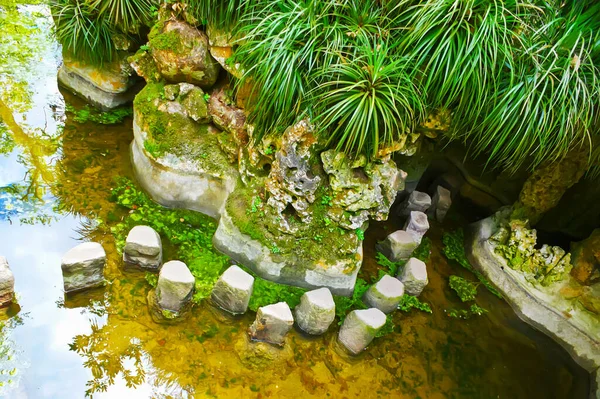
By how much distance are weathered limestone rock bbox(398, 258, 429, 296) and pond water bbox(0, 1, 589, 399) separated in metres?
0.28

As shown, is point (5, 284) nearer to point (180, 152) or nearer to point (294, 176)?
point (180, 152)

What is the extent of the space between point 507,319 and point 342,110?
3.33 metres

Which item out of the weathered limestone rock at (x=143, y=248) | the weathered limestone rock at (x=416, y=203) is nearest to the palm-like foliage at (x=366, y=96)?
the weathered limestone rock at (x=143, y=248)

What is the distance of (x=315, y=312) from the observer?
3742 millimetres

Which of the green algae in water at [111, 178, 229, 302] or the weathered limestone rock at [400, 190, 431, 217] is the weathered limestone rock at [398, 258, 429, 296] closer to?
the weathered limestone rock at [400, 190, 431, 217]

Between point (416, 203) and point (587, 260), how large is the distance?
200cm

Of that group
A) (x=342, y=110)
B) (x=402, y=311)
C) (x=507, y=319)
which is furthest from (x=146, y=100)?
(x=507, y=319)

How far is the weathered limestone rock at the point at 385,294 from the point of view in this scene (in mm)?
4152

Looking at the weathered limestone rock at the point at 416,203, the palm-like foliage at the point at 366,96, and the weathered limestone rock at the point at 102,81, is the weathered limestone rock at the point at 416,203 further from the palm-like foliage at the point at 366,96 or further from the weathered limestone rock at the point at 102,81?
the weathered limestone rock at the point at 102,81

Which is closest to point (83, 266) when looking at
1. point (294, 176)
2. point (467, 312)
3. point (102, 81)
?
point (294, 176)

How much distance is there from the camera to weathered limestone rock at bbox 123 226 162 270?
Result: 3.76 metres

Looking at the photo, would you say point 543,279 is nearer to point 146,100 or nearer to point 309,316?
point 309,316

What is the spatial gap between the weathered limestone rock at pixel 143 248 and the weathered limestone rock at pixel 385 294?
2.13 meters

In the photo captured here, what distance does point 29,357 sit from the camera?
3201mm
